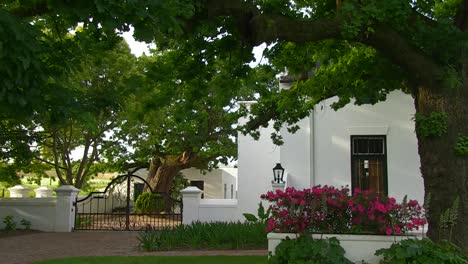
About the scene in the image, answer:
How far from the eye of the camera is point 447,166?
766cm

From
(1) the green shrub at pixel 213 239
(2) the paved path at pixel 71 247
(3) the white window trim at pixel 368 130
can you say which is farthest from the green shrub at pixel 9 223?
(3) the white window trim at pixel 368 130

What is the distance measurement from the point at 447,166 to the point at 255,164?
14.8 meters

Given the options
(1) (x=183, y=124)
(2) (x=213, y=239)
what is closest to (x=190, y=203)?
(2) (x=213, y=239)

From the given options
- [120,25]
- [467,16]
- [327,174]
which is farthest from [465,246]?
[327,174]

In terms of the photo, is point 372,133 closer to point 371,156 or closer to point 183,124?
point 371,156

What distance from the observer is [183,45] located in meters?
10.3

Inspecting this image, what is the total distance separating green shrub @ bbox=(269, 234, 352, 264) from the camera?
6965mm

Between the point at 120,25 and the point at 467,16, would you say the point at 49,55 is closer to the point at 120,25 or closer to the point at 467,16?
the point at 120,25

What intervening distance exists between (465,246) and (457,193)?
2.55 ft

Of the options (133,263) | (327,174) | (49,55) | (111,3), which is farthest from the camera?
(327,174)

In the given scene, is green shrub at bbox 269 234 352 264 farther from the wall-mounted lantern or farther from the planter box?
the wall-mounted lantern

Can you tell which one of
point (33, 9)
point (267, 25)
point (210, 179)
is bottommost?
point (210, 179)

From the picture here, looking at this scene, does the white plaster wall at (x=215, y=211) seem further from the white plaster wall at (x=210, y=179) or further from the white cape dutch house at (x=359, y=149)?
the white plaster wall at (x=210, y=179)

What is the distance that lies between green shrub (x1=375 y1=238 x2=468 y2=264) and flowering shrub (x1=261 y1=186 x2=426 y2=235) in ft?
1.44
